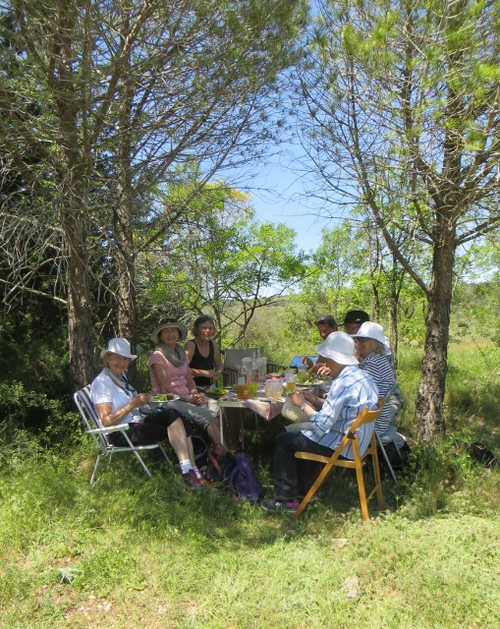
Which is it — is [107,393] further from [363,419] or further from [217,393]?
[363,419]

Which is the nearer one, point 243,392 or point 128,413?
point 128,413

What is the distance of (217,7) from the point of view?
11.7ft

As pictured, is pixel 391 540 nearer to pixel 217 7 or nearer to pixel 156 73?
pixel 156 73

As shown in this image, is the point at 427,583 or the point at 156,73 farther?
the point at 156,73

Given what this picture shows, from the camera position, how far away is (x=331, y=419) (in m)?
3.32

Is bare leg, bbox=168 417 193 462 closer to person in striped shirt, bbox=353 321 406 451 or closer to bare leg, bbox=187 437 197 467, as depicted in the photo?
bare leg, bbox=187 437 197 467

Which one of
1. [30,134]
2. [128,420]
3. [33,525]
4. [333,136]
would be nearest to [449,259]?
[333,136]

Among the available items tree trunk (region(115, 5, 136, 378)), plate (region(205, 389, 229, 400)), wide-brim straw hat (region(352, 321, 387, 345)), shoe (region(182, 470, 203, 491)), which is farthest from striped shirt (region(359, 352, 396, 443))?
tree trunk (region(115, 5, 136, 378))

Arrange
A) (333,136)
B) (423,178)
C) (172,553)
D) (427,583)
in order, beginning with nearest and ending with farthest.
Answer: (427,583), (172,553), (423,178), (333,136)

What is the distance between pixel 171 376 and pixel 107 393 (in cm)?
88

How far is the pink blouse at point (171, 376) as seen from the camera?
4.38 meters

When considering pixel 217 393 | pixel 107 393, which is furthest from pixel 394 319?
pixel 107 393

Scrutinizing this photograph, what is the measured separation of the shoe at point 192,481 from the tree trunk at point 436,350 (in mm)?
2279

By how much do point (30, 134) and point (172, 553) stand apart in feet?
9.96
